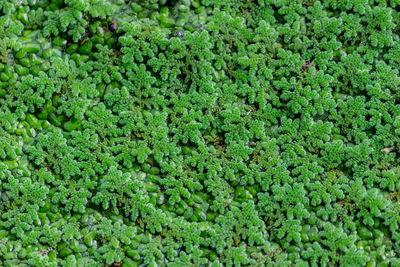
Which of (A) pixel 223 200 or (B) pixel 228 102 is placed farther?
(B) pixel 228 102

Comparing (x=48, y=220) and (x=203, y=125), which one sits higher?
(x=203, y=125)

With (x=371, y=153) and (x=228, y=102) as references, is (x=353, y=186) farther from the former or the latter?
(x=228, y=102)

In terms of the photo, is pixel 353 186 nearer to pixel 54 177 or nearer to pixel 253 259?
pixel 253 259

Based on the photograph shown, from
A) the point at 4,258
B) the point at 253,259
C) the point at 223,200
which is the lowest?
the point at 4,258

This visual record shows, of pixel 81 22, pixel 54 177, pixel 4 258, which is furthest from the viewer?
pixel 81 22

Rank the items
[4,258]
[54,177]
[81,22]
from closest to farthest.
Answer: [4,258], [54,177], [81,22]

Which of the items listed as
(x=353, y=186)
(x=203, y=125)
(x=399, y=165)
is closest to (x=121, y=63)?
(x=203, y=125)
